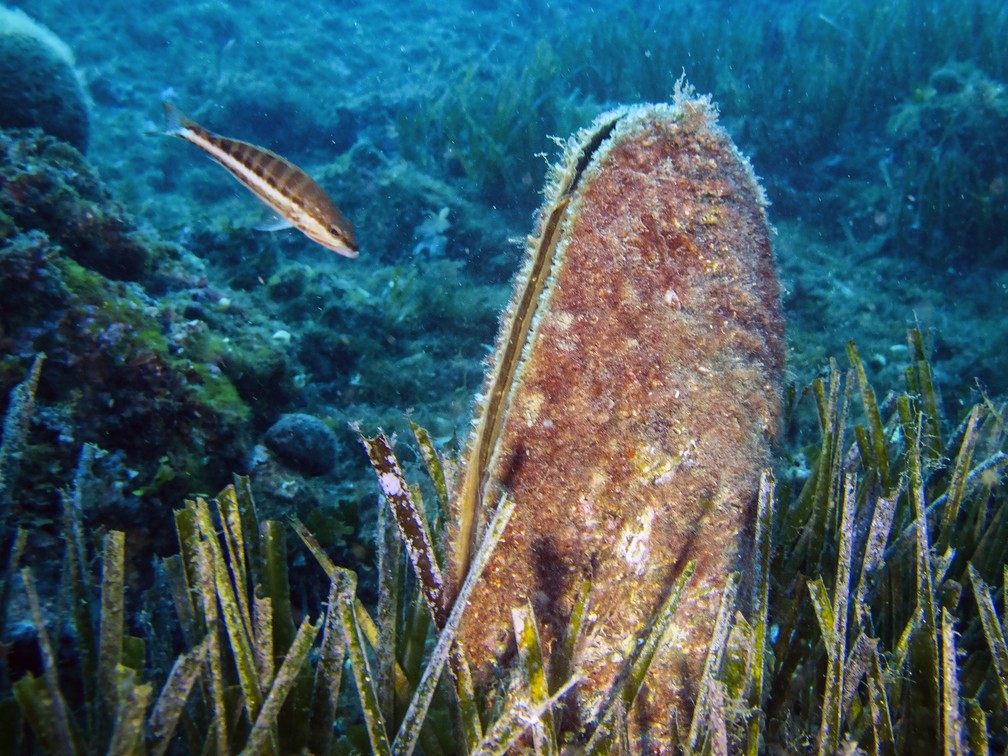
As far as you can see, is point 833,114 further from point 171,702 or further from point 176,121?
point 171,702

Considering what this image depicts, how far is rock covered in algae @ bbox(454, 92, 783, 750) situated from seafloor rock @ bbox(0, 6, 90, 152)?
8.19 meters

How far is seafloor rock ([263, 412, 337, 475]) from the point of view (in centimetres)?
362

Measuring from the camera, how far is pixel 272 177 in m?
3.39

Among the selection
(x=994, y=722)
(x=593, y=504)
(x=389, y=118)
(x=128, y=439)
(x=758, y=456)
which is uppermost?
(x=389, y=118)

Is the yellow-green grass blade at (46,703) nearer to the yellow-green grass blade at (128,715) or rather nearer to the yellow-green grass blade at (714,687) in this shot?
the yellow-green grass blade at (128,715)

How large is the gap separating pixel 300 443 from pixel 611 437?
2665 mm

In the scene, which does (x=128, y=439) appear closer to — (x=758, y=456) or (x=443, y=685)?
(x=443, y=685)

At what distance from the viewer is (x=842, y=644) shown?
146 centimetres

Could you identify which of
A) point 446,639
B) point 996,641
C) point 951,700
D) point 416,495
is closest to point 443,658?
point 446,639

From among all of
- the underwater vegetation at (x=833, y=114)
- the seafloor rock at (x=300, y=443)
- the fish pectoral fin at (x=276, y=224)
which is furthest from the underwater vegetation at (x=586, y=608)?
the underwater vegetation at (x=833, y=114)

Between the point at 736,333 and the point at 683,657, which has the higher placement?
the point at 736,333

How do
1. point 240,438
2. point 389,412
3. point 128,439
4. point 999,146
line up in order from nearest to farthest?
point 128,439 → point 240,438 → point 389,412 → point 999,146

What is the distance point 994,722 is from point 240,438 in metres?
3.62

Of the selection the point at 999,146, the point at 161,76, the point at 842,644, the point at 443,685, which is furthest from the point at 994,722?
the point at 161,76
